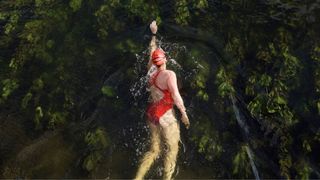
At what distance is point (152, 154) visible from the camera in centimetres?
677

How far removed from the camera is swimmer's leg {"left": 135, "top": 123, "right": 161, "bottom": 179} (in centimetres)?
673

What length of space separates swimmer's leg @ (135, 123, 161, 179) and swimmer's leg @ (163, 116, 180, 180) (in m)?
0.15

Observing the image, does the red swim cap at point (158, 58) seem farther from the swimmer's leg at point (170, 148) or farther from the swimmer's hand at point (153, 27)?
the swimmer's leg at point (170, 148)

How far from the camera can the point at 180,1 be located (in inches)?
305

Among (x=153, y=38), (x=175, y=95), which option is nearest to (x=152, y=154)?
(x=175, y=95)

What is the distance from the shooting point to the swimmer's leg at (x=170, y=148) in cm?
671

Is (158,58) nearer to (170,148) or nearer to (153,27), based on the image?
(153,27)

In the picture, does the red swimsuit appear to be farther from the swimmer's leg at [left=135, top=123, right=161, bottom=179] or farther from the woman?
the swimmer's leg at [left=135, top=123, right=161, bottom=179]

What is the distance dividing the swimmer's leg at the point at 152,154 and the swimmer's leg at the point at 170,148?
0.15 m

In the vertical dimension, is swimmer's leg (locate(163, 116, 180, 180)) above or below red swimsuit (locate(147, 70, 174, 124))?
below

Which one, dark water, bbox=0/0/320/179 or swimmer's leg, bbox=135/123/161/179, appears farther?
dark water, bbox=0/0/320/179

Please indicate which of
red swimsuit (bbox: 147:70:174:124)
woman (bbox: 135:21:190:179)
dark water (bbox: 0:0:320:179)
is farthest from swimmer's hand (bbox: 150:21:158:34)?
red swimsuit (bbox: 147:70:174:124)

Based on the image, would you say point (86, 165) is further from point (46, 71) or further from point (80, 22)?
point (80, 22)

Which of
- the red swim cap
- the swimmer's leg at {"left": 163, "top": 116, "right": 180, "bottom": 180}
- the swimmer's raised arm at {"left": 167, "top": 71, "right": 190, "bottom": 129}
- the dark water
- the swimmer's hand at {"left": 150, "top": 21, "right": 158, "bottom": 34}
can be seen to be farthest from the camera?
the swimmer's hand at {"left": 150, "top": 21, "right": 158, "bottom": 34}
